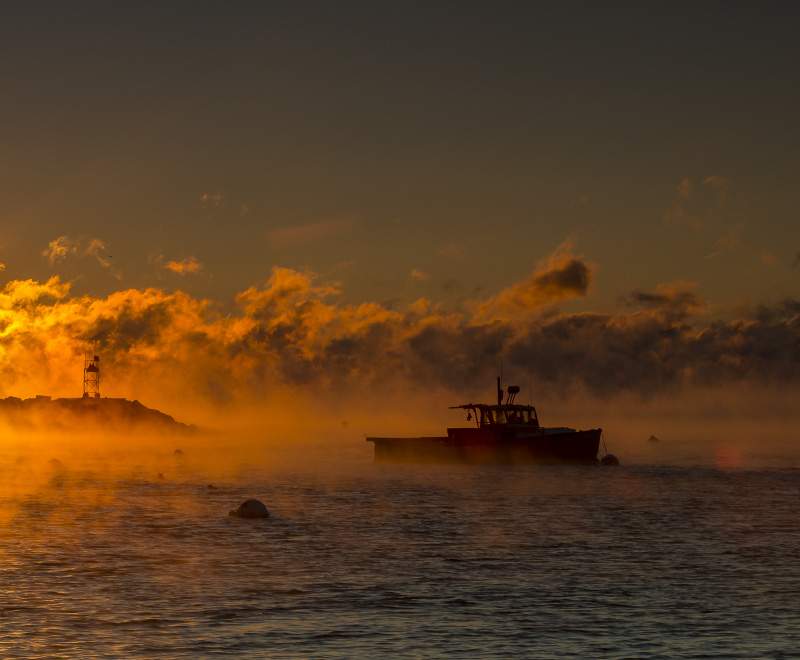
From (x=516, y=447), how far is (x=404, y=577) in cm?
8899

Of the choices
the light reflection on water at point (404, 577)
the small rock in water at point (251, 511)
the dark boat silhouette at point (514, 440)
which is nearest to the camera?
the light reflection on water at point (404, 577)

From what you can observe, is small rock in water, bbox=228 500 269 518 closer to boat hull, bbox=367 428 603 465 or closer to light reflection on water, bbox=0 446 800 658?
light reflection on water, bbox=0 446 800 658

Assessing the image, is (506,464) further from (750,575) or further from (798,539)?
(750,575)

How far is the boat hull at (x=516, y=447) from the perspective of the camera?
133750 millimetres

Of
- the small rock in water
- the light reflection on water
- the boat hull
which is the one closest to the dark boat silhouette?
the boat hull

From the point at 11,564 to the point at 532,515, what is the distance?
37.0 meters

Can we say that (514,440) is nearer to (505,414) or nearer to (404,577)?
(505,414)

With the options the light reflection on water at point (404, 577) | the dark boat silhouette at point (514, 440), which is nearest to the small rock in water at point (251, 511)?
the light reflection on water at point (404, 577)

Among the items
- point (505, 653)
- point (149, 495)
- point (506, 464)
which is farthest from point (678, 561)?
point (506, 464)

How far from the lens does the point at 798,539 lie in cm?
6103

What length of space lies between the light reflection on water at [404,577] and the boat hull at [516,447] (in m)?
40.3

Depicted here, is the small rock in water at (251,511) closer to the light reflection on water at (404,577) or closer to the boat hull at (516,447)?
the light reflection on water at (404,577)

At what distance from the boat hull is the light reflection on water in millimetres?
40331

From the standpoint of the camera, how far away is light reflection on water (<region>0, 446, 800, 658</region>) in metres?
33.4
